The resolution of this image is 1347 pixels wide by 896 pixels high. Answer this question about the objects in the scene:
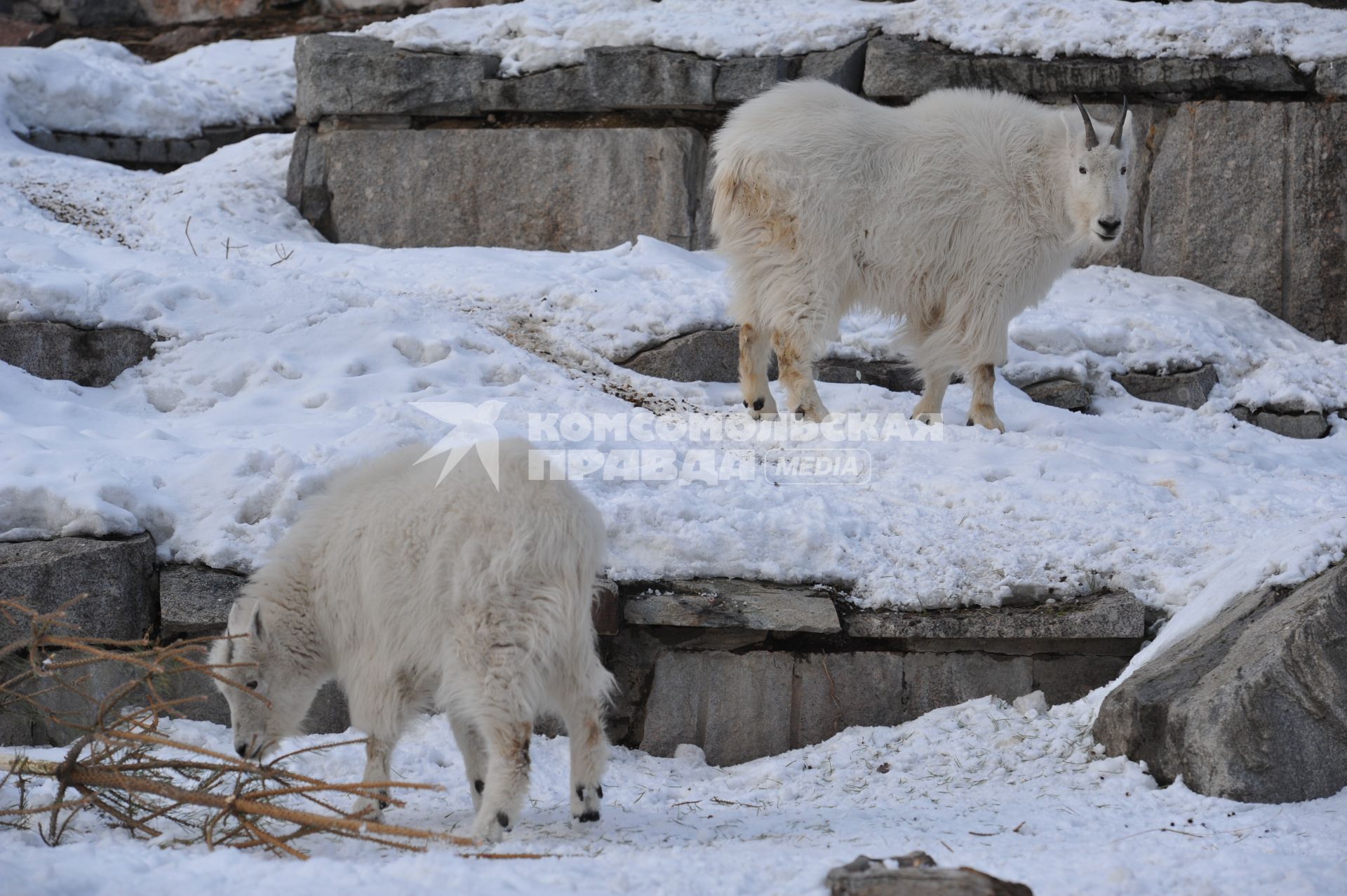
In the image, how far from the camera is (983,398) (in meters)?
8.05

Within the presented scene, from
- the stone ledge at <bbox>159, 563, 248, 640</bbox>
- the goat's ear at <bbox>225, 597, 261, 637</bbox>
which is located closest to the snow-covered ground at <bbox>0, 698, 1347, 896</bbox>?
the stone ledge at <bbox>159, 563, 248, 640</bbox>

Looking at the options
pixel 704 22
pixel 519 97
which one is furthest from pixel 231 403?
pixel 704 22

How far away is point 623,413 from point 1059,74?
5752 mm

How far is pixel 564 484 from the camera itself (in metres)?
4.46

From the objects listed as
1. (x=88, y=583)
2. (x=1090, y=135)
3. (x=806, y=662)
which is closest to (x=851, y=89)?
(x=1090, y=135)

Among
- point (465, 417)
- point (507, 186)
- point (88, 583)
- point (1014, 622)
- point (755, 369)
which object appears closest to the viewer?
point (88, 583)

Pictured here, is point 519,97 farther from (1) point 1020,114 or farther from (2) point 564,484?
(2) point 564,484

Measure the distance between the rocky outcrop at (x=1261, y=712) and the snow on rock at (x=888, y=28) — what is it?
7.37m

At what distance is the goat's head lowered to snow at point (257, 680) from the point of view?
4633mm

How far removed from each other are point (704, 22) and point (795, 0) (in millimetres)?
1160

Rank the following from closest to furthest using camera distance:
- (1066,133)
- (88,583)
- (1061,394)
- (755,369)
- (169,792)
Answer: (169,792), (88,583), (755,369), (1066,133), (1061,394)

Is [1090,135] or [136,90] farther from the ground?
[1090,135]

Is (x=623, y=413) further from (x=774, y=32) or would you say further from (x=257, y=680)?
(x=774, y=32)

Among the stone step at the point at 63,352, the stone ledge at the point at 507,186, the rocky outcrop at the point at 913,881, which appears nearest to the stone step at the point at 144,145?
the stone ledge at the point at 507,186
